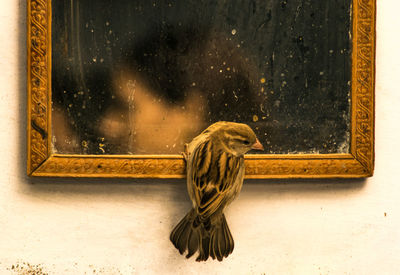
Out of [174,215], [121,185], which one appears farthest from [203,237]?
[121,185]

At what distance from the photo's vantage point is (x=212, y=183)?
2.19 feet

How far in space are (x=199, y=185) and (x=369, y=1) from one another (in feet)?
1.74

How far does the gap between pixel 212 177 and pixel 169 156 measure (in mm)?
107

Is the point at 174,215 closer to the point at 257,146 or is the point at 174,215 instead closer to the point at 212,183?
the point at 212,183

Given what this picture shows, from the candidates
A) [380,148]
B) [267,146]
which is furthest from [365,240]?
[267,146]

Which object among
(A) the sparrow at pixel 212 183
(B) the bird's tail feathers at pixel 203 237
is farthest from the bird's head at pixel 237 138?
(B) the bird's tail feathers at pixel 203 237

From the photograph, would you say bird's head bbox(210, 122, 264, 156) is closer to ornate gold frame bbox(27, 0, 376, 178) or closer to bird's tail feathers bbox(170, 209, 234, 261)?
ornate gold frame bbox(27, 0, 376, 178)

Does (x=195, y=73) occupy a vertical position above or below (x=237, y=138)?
above

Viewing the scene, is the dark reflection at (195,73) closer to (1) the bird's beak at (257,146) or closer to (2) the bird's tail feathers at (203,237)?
(1) the bird's beak at (257,146)

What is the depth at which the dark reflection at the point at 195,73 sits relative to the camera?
70cm

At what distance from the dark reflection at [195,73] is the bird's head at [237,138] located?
4 centimetres

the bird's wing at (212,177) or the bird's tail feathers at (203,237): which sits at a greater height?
the bird's wing at (212,177)

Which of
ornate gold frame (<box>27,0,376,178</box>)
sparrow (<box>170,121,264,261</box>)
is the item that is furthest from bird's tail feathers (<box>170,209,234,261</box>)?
ornate gold frame (<box>27,0,376,178</box>)

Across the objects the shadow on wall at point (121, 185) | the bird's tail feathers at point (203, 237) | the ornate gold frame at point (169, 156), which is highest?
the ornate gold frame at point (169, 156)
